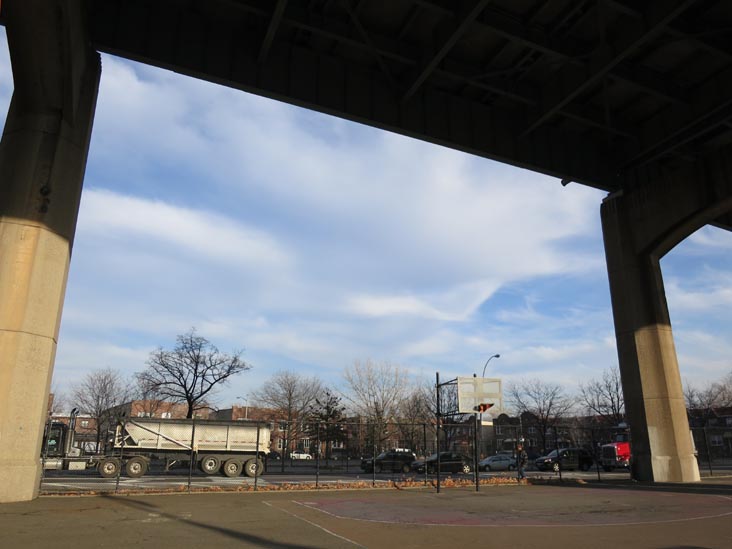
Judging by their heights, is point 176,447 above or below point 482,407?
below

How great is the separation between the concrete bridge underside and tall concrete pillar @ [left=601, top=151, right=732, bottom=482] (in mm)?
77

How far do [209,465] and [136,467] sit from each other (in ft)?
11.2

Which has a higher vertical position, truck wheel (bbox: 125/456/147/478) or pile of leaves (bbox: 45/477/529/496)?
truck wheel (bbox: 125/456/147/478)

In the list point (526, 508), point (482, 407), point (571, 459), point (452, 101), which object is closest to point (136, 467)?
point (482, 407)

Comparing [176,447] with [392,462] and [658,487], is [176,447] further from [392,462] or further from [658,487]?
[658,487]

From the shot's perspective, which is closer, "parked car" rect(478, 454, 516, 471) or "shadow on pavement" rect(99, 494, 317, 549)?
"shadow on pavement" rect(99, 494, 317, 549)

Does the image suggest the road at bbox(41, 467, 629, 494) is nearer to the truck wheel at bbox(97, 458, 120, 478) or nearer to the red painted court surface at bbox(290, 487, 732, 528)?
the truck wheel at bbox(97, 458, 120, 478)

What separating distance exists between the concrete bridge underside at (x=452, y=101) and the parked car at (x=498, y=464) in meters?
17.3

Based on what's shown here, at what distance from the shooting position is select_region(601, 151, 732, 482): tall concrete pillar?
2206 cm

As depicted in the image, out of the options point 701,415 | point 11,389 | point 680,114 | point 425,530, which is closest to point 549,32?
point 680,114

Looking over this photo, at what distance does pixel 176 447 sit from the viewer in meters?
26.5

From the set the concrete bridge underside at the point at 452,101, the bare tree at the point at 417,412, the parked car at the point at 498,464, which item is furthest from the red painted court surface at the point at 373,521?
the bare tree at the point at 417,412

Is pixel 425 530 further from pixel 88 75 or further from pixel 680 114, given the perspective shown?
pixel 680 114

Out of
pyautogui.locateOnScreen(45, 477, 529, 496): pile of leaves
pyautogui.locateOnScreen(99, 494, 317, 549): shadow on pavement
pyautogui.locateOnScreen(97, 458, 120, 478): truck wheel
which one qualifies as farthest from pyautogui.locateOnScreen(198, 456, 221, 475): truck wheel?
pyautogui.locateOnScreen(99, 494, 317, 549): shadow on pavement
